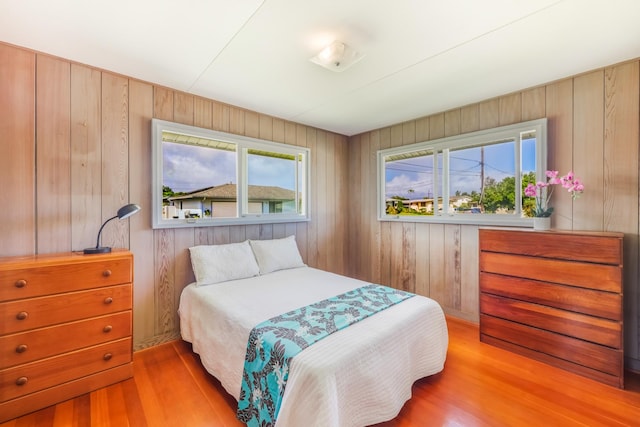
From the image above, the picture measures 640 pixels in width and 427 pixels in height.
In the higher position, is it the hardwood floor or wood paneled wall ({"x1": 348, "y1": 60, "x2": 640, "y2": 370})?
wood paneled wall ({"x1": 348, "y1": 60, "x2": 640, "y2": 370})

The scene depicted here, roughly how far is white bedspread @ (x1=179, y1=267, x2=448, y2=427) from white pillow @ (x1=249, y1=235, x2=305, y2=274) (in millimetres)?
283

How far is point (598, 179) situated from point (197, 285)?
3.57 meters

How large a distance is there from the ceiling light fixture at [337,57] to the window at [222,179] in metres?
1.41

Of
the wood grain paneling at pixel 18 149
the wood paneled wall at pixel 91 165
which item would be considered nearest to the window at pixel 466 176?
the wood paneled wall at pixel 91 165

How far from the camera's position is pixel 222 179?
2943 mm

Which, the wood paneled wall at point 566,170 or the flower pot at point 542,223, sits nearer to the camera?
the wood paneled wall at point 566,170

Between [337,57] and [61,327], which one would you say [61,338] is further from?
[337,57]

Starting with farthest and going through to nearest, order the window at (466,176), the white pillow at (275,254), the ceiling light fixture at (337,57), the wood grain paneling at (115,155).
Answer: the white pillow at (275,254)
the window at (466,176)
the wood grain paneling at (115,155)
the ceiling light fixture at (337,57)

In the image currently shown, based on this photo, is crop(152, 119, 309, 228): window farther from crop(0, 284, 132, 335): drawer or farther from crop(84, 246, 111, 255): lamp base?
crop(0, 284, 132, 335): drawer

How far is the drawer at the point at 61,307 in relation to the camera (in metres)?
1.63

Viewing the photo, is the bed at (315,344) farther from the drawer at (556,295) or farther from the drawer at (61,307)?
the drawer at (556,295)

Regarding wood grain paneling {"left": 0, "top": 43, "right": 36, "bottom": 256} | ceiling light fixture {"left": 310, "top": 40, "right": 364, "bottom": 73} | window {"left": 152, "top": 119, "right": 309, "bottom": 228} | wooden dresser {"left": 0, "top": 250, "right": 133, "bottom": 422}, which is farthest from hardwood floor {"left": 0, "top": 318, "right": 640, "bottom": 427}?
ceiling light fixture {"left": 310, "top": 40, "right": 364, "bottom": 73}

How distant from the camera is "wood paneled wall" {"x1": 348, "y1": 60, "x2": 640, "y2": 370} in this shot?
2.10m

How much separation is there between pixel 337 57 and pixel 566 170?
2.24 metres
